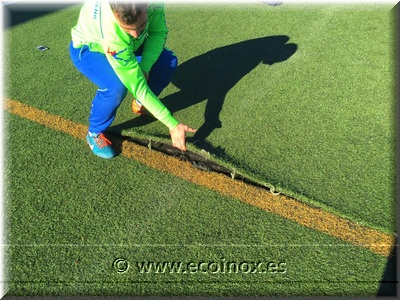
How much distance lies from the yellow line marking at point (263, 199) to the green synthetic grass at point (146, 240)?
6cm

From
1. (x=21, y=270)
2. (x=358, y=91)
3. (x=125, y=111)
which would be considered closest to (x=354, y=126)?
(x=358, y=91)

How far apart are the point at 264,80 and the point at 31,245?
104 inches

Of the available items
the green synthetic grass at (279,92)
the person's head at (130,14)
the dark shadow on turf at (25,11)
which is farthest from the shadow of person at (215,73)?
the dark shadow on turf at (25,11)

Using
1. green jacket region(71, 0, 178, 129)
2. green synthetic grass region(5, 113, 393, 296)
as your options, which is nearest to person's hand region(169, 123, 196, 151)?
green jacket region(71, 0, 178, 129)

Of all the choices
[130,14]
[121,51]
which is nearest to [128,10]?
[130,14]

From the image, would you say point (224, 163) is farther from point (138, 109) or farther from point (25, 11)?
point (25, 11)

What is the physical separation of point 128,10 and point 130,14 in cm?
2

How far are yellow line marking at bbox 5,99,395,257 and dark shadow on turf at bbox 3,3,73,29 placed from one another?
2525mm

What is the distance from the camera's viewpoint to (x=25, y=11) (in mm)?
5465

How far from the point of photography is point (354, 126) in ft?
11.0

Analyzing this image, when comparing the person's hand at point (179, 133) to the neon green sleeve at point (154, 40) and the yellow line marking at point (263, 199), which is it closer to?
the yellow line marking at point (263, 199)

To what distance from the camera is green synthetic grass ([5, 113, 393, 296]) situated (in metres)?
2.37

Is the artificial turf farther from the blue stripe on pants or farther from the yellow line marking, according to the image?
the blue stripe on pants

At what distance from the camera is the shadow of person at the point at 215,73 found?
3.53 metres
